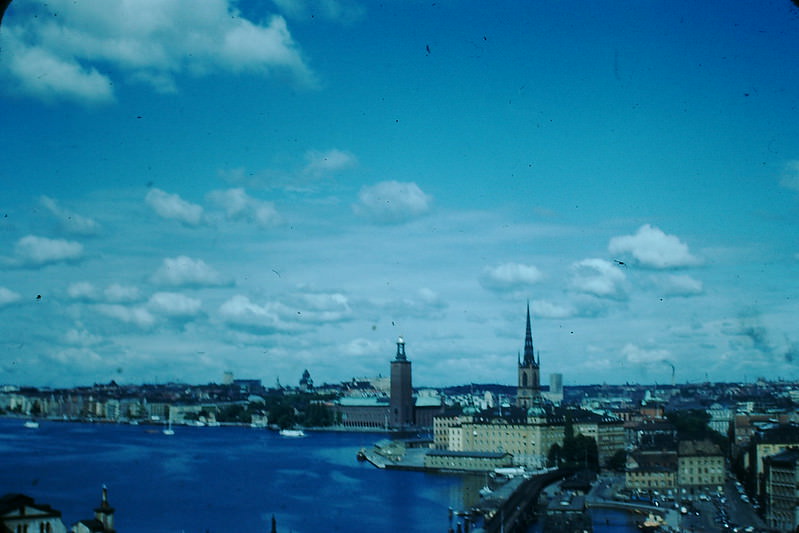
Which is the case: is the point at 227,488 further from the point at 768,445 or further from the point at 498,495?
the point at 768,445

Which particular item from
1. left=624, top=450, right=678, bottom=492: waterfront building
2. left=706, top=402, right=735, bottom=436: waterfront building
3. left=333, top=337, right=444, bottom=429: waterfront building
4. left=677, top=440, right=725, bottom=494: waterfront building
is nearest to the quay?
left=624, top=450, right=678, bottom=492: waterfront building

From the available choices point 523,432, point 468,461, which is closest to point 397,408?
point 523,432

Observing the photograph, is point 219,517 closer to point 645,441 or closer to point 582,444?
point 582,444

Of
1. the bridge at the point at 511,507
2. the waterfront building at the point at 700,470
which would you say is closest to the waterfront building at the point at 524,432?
the bridge at the point at 511,507

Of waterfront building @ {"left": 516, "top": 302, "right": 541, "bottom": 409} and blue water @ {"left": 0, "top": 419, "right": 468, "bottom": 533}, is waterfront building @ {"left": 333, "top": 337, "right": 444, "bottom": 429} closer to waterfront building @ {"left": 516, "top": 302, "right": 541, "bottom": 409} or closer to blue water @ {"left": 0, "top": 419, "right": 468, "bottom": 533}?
waterfront building @ {"left": 516, "top": 302, "right": 541, "bottom": 409}

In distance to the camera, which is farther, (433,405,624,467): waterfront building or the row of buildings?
(433,405,624,467): waterfront building


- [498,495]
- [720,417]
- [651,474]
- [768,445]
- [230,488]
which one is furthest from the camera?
[720,417]
